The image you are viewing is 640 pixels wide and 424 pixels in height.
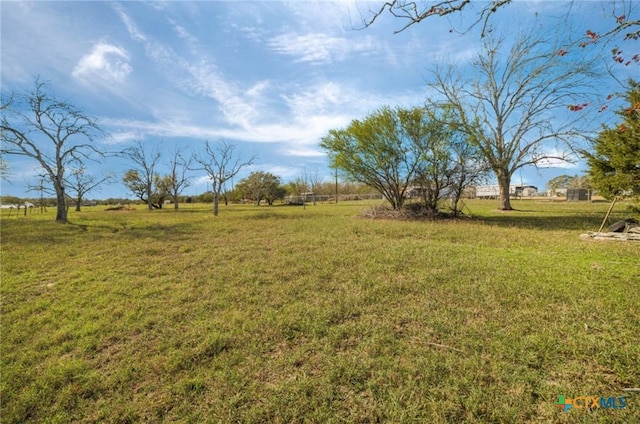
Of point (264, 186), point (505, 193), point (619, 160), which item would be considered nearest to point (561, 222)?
point (619, 160)

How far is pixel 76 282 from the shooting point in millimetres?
4934

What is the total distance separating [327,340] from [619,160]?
11.3 metres

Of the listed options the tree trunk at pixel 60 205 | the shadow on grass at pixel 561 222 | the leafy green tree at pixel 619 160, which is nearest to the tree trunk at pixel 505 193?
the shadow on grass at pixel 561 222

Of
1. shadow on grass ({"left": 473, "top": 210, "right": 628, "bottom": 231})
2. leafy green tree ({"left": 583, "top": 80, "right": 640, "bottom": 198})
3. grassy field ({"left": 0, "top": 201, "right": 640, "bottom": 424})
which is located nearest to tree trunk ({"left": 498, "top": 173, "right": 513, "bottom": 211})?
shadow on grass ({"left": 473, "top": 210, "right": 628, "bottom": 231})

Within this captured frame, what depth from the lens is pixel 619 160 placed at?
823cm

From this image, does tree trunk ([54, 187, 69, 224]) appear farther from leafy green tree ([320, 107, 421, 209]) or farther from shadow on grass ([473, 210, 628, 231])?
shadow on grass ([473, 210, 628, 231])

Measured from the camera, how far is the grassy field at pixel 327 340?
79.9 inches

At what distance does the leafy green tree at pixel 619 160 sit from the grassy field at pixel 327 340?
427 cm

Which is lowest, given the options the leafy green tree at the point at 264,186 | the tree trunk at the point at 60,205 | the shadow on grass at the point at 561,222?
the shadow on grass at the point at 561,222

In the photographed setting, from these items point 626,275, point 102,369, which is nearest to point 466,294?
point 626,275

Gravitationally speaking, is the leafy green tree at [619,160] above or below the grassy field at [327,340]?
above

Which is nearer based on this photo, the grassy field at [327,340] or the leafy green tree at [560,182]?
Result: the grassy field at [327,340]

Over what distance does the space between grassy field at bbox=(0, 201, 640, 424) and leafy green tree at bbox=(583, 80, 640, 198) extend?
4266 mm

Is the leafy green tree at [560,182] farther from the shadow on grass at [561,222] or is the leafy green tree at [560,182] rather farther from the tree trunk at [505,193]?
the shadow on grass at [561,222]
